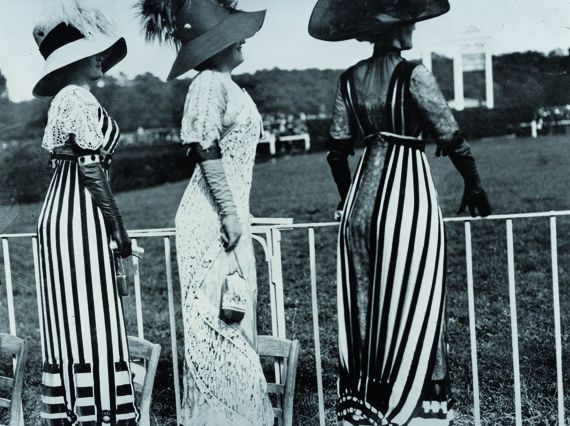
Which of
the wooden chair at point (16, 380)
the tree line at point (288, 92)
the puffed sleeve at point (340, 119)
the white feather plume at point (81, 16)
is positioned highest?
the white feather plume at point (81, 16)

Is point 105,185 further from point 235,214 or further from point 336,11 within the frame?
point 336,11

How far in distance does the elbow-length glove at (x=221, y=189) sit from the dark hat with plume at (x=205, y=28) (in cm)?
33

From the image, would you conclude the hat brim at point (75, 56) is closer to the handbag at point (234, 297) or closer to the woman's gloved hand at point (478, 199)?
the handbag at point (234, 297)

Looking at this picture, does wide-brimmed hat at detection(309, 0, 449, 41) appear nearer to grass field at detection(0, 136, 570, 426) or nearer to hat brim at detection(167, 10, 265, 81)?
hat brim at detection(167, 10, 265, 81)

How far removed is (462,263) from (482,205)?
3.05 m

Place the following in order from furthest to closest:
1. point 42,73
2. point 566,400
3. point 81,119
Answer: point 566,400 → point 42,73 → point 81,119

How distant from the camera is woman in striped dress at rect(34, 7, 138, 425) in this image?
9.78 ft

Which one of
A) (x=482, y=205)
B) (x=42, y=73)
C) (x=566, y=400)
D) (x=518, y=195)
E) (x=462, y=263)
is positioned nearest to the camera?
(x=482, y=205)

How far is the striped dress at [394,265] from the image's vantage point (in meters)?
2.69

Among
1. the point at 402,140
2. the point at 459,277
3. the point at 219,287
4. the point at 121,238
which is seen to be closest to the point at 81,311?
the point at 121,238

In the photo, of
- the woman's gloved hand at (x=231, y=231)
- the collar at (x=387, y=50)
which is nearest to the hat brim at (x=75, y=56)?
the woman's gloved hand at (x=231, y=231)

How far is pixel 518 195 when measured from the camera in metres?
4.52

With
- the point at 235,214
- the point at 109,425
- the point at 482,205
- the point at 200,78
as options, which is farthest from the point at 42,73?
the point at 482,205

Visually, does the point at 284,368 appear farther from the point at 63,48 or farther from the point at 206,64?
the point at 63,48
